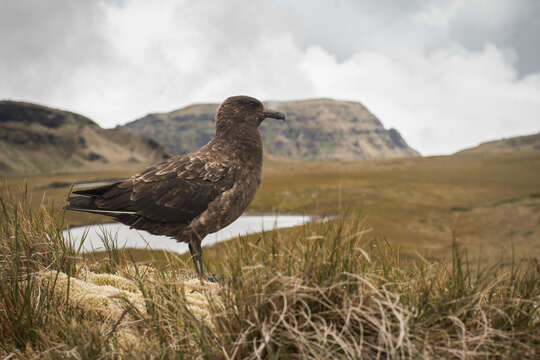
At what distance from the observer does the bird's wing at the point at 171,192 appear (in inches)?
168

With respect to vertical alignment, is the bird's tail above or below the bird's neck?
below

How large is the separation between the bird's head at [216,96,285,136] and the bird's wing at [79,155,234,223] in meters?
0.71

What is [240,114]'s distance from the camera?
4992mm

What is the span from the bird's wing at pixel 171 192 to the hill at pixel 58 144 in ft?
532

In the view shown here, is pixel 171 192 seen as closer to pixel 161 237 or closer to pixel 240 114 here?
pixel 240 114

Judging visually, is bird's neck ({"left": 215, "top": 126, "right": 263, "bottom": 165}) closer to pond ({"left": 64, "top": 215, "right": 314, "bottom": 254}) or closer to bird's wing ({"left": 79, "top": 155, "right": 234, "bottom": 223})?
bird's wing ({"left": 79, "top": 155, "right": 234, "bottom": 223})

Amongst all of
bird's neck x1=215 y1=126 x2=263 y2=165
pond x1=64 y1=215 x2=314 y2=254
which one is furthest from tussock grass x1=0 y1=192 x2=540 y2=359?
bird's neck x1=215 y1=126 x2=263 y2=165

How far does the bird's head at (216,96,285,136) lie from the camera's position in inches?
196

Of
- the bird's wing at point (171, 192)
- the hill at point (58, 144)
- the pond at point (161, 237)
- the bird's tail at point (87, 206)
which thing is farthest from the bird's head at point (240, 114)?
the hill at point (58, 144)

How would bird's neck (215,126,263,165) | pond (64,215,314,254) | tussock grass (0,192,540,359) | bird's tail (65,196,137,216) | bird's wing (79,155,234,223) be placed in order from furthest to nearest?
bird's neck (215,126,263,165) → bird's wing (79,155,234,223) → bird's tail (65,196,137,216) → pond (64,215,314,254) → tussock grass (0,192,540,359)

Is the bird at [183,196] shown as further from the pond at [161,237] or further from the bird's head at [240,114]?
the bird's head at [240,114]

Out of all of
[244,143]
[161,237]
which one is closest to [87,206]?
[244,143]

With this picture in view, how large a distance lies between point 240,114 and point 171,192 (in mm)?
1477

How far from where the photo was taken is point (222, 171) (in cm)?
452
